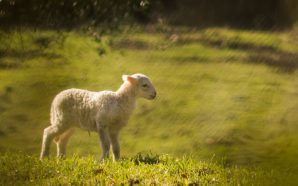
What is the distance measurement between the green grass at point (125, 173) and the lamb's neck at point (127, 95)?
56 cm

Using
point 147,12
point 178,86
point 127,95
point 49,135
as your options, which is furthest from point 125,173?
point 178,86

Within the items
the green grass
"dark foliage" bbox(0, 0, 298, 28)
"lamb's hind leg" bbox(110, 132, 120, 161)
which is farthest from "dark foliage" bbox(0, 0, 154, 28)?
the green grass

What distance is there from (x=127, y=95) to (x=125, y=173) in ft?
2.94

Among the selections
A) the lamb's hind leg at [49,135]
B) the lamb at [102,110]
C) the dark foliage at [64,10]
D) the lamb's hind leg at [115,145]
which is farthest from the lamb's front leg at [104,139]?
the dark foliage at [64,10]

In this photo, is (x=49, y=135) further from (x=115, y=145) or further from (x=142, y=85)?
(x=142, y=85)

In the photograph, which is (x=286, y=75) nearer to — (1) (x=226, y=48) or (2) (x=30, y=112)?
(1) (x=226, y=48)

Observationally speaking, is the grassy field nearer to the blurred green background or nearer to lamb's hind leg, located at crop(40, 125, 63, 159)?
the blurred green background

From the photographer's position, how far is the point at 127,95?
8172 millimetres

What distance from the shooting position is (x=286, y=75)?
452 inches

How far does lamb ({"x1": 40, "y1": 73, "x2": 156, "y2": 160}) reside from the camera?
8.03 metres

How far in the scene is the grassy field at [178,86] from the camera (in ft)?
32.5

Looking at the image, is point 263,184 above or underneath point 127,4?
underneath

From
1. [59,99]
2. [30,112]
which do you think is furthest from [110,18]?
[30,112]

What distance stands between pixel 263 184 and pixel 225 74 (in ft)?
12.4
